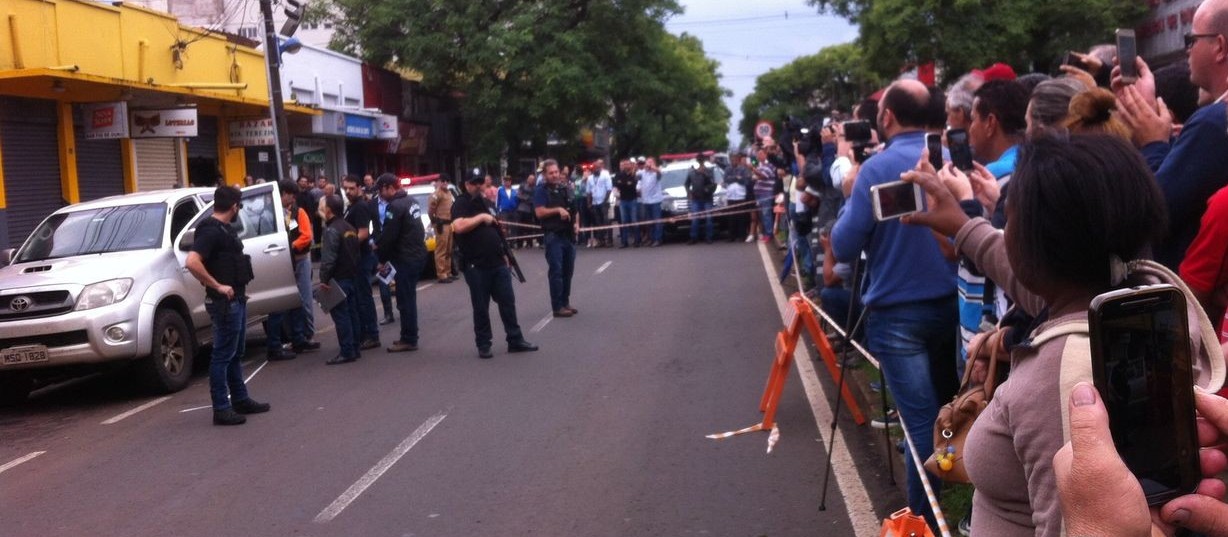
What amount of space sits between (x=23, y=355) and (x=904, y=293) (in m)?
8.03

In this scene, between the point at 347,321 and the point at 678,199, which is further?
the point at 678,199

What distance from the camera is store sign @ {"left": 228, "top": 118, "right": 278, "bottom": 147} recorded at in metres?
27.4

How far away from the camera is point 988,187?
11.5 ft

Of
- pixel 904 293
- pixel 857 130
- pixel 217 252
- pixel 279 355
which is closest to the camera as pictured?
pixel 904 293

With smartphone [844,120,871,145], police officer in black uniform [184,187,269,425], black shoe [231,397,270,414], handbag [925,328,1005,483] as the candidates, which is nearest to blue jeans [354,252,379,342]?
black shoe [231,397,270,414]

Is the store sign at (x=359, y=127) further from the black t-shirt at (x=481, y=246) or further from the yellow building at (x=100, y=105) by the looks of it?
the black t-shirt at (x=481, y=246)

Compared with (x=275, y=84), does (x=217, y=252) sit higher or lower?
lower

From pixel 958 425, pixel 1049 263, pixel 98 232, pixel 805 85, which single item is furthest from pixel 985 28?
pixel 805 85

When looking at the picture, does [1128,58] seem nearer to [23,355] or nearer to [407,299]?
[23,355]

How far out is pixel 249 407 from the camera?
9648 mm

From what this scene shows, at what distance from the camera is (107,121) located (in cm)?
2164

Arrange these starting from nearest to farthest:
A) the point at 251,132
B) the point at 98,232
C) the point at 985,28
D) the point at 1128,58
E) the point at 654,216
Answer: the point at 1128,58
the point at 98,232
the point at 654,216
the point at 251,132
the point at 985,28

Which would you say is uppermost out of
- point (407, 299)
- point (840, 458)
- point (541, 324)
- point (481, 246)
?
point (481, 246)

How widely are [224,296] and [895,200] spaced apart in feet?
23.1
